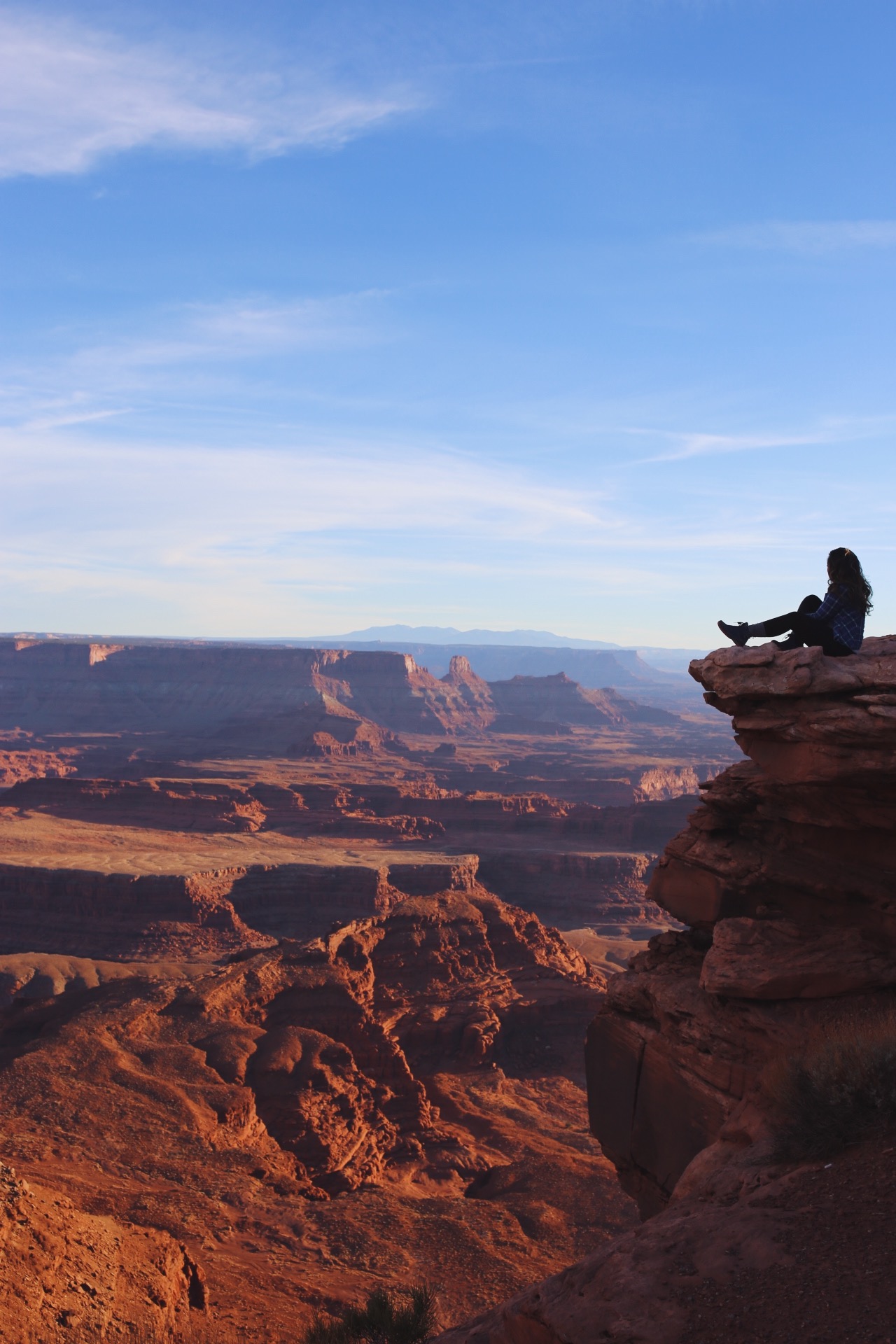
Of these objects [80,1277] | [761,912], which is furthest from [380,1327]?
[761,912]

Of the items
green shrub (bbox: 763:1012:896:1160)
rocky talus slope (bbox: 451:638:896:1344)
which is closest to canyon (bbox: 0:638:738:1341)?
rocky talus slope (bbox: 451:638:896:1344)

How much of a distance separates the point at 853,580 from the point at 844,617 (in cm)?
46

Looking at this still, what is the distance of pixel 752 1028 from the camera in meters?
10.7

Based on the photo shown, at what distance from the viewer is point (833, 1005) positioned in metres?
10.4

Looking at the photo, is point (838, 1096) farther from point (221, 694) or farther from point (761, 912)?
point (221, 694)

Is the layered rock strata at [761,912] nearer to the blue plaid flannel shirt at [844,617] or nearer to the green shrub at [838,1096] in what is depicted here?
the blue plaid flannel shirt at [844,617]

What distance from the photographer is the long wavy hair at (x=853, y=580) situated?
35.3ft

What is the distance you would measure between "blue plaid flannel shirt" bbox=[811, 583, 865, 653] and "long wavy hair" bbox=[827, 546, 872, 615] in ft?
0.18

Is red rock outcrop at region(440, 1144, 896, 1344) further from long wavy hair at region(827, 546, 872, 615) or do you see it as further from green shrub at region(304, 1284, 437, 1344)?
long wavy hair at region(827, 546, 872, 615)

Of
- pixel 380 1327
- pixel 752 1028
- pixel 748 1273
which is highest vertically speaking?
pixel 752 1028

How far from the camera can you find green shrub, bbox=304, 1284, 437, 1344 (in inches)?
440

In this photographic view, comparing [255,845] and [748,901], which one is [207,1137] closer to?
[748,901]

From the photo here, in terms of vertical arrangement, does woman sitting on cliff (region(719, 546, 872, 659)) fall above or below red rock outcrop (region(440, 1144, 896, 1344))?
above

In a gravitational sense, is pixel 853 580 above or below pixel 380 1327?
above
